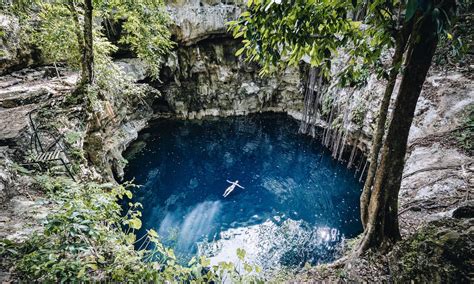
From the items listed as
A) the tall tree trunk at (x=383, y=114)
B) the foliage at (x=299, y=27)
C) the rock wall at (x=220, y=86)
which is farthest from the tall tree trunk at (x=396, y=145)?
the rock wall at (x=220, y=86)

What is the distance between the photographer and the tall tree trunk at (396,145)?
90.3 inches

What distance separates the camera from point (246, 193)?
10602 mm

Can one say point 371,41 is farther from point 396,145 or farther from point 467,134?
point 467,134

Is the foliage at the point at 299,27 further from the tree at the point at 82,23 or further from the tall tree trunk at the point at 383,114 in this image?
the tree at the point at 82,23

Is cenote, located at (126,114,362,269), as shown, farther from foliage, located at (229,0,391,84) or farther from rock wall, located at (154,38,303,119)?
foliage, located at (229,0,391,84)

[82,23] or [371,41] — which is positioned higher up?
[82,23]

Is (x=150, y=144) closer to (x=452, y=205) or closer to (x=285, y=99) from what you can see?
(x=285, y=99)

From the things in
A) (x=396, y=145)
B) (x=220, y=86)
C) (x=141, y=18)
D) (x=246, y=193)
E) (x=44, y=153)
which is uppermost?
(x=141, y=18)

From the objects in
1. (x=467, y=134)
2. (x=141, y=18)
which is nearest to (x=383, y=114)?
(x=467, y=134)

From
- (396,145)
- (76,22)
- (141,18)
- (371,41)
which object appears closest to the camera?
(371,41)

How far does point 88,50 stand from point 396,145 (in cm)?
646

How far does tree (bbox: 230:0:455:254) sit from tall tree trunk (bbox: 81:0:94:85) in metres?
4.63

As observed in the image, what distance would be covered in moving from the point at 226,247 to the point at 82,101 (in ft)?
18.9

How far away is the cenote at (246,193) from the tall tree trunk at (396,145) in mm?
4087
